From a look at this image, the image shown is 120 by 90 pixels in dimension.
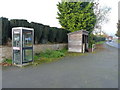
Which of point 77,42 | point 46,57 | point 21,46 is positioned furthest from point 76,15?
point 21,46

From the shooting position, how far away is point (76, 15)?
53.4 ft

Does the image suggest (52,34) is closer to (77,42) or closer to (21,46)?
(77,42)

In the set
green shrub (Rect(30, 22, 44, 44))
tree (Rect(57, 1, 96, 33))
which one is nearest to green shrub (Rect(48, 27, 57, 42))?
green shrub (Rect(30, 22, 44, 44))

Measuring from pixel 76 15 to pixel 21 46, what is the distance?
12310 mm

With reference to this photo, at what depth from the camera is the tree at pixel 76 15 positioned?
641 inches

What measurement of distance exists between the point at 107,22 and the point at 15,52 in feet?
76.1

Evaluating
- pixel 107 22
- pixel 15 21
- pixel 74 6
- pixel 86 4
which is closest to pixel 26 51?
pixel 15 21

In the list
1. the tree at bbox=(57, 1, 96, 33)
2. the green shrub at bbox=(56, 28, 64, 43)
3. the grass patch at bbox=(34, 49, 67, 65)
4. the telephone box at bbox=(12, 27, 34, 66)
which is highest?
the tree at bbox=(57, 1, 96, 33)

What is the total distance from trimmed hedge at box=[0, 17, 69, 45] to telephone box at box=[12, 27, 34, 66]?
118 centimetres

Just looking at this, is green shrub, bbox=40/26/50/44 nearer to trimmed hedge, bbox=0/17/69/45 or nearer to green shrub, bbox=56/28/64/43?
trimmed hedge, bbox=0/17/69/45

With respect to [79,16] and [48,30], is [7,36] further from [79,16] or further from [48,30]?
[79,16]

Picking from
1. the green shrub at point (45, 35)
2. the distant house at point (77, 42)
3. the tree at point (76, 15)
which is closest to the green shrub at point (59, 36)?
the distant house at point (77, 42)

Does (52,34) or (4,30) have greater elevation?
(52,34)

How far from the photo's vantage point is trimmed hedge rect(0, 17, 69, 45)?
7117 mm
